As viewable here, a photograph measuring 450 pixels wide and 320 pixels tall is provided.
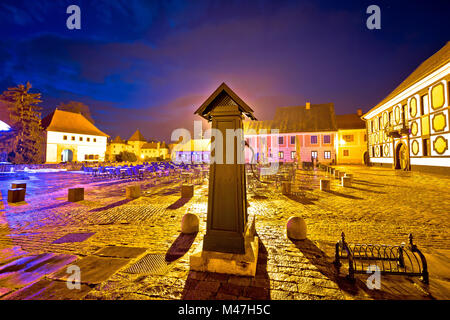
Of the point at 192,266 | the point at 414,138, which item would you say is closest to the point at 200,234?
the point at 192,266

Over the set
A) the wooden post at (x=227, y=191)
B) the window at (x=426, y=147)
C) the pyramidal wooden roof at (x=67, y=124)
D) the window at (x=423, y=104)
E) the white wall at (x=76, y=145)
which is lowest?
the wooden post at (x=227, y=191)

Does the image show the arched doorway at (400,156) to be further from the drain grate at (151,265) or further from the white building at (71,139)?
the white building at (71,139)

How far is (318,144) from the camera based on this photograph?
32844 mm

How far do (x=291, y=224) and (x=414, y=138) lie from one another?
72.4 feet

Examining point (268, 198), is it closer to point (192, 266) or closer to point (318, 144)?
point (192, 266)

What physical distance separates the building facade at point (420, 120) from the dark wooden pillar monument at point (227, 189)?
757 inches

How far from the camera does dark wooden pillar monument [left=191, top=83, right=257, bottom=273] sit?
2820 millimetres

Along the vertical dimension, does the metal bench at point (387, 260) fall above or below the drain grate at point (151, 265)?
above

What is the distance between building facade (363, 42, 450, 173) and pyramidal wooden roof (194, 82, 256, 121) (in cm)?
1894

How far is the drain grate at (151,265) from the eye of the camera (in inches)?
113

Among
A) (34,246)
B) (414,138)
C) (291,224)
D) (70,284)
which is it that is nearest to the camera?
(70,284)

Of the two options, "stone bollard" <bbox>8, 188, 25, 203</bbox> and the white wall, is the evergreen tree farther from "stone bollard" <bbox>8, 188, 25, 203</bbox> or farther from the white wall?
"stone bollard" <bbox>8, 188, 25, 203</bbox>

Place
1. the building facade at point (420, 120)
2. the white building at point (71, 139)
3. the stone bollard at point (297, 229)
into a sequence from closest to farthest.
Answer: the stone bollard at point (297, 229) < the building facade at point (420, 120) < the white building at point (71, 139)

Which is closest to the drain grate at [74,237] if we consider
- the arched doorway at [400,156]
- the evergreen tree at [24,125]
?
the arched doorway at [400,156]
